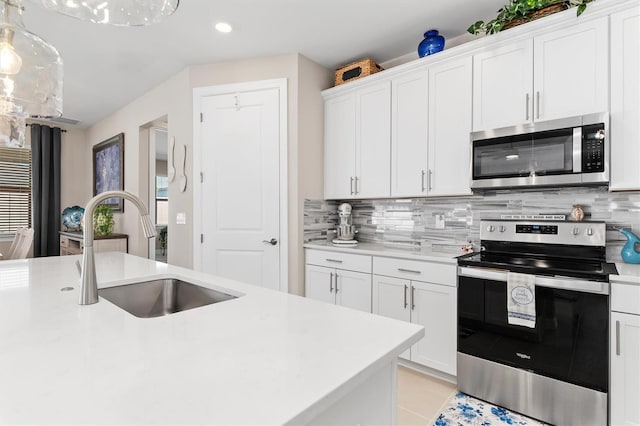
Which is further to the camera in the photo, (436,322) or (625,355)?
(436,322)

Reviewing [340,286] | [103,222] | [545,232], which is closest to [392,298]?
[340,286]

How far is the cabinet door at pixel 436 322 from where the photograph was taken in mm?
2299

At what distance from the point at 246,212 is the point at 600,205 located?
2670 mm

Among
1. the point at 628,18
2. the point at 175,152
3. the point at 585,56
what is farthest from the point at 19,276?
the point at 628,18

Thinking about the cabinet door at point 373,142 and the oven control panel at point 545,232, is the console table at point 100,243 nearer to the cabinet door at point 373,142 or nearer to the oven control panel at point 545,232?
the cabinet door at point 373,142

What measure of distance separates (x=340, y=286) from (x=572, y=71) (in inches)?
84.5

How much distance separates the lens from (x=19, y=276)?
65.3 inches

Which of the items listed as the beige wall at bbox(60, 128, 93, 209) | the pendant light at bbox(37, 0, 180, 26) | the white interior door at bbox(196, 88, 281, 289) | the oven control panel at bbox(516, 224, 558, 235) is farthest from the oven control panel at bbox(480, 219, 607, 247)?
the beige wall at bbox(60, 128, 93, 209)

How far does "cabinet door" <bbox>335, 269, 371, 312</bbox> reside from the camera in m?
2.71

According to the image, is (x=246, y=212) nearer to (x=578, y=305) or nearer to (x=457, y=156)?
(x=457, y=156)

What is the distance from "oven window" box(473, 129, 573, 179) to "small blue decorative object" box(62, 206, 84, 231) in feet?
18.3

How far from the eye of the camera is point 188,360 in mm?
756

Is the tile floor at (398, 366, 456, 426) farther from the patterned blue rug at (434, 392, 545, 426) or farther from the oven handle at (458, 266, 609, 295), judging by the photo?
the oven handle at (458, 266, 609, 295)

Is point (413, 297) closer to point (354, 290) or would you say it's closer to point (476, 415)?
point (354, 290)
